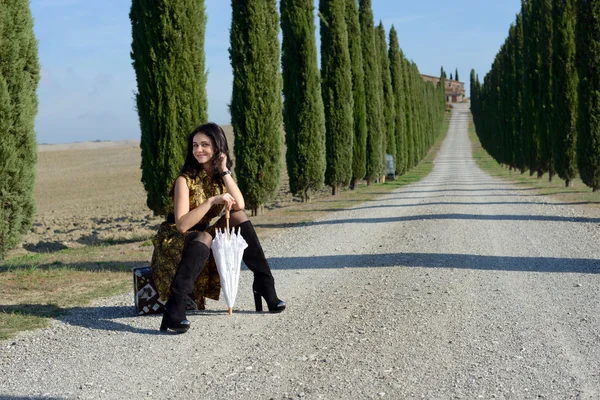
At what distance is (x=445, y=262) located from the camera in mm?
8727

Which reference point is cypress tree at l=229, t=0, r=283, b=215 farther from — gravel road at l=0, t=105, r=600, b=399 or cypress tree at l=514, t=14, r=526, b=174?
cypress tree at l=514, t=14, r=526, b=174

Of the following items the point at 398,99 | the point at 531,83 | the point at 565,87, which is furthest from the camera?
the point at 398,99

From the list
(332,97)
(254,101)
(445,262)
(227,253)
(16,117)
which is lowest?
(445,262)

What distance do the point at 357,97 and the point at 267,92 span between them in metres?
12.3

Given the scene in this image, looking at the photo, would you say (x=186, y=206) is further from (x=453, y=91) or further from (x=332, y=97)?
(x=453, y=91)

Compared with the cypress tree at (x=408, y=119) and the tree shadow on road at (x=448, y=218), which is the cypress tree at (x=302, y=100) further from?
the cypress tree at (x=408, y=119)

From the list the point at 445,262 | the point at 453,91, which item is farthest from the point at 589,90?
the point at 453,91

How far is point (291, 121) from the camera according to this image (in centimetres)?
2127

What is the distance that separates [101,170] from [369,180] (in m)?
30.2

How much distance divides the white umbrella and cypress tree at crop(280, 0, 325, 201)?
14.9 meters

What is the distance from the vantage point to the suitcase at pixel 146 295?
6.00m

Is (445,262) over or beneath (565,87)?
beneath

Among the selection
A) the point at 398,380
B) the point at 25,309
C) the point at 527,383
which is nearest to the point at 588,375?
the point at 527,383

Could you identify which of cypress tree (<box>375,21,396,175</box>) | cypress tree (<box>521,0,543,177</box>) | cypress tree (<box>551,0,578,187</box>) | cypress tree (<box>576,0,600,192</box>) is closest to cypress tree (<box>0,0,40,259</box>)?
cypress tree (<box>576,0,600,192</box>)
